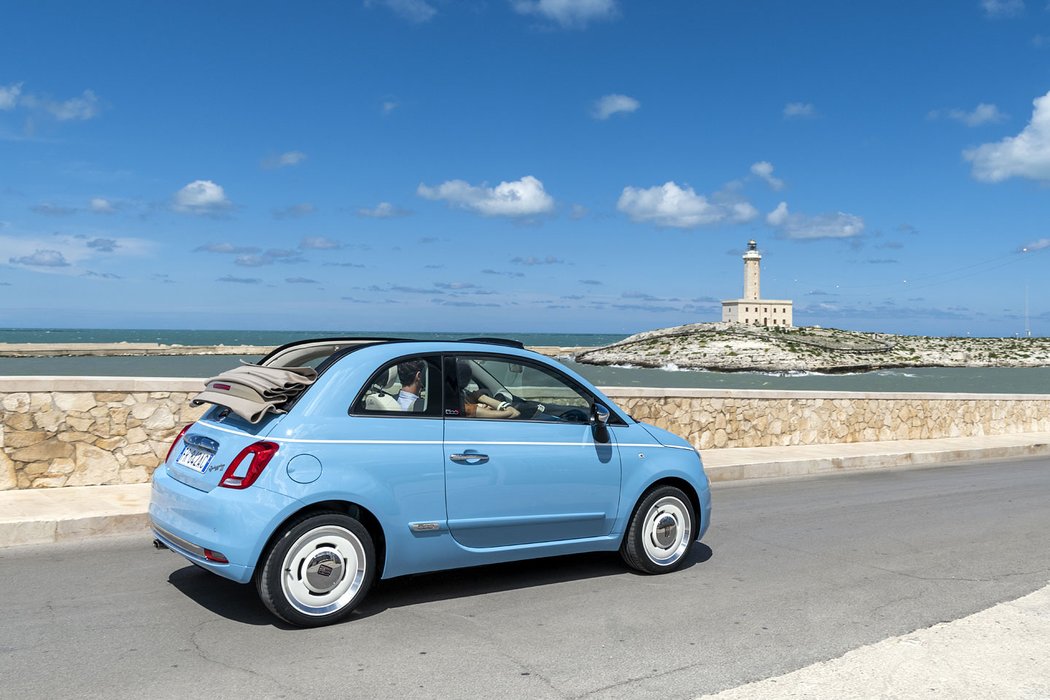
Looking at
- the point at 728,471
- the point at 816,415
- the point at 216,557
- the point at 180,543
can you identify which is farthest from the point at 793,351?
the point at 216,557

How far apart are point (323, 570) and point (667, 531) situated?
2.66 m

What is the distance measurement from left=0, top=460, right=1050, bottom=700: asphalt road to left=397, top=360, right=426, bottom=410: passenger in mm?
1307

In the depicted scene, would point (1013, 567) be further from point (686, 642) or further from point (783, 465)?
point (783, 465)

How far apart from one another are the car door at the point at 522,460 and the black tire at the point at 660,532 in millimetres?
303

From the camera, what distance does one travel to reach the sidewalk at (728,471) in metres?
7.61

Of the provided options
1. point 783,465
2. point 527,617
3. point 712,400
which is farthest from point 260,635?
point 712,400

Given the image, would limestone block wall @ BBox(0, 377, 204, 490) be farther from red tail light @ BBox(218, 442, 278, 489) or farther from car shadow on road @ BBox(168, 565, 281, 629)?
red tail light @ BBox(218, 442, 278, 489)

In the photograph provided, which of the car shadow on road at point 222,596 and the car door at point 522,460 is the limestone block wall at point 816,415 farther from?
the car shadow on road at point 222,596

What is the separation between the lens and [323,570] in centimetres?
529

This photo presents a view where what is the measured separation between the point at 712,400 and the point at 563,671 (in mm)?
10868

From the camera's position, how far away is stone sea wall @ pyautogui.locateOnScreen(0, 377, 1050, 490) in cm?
912

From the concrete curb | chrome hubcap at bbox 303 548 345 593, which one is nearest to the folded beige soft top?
chrome hubcap at bbox 303 548 345 593

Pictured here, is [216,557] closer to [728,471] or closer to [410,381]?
[410,381]

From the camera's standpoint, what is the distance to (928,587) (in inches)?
259
